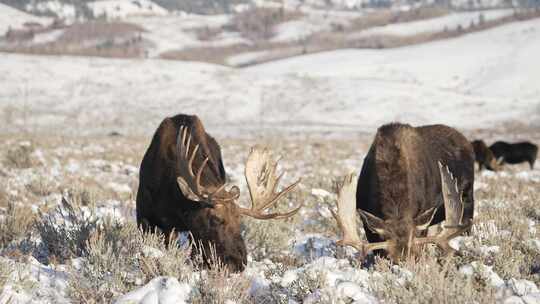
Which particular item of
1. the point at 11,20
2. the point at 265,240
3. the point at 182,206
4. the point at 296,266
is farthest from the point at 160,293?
the point at 11,20

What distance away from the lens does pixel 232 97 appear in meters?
48.8

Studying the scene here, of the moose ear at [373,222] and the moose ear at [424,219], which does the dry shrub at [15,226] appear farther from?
the moose ear at [424,219]

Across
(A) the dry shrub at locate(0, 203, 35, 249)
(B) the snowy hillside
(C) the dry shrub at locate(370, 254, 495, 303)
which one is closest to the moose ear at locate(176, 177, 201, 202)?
(C) the dry shrub at locate(370, 254, 495, 303)

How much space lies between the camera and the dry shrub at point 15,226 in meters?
6.10

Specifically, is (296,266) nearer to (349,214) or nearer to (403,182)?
(349,214)

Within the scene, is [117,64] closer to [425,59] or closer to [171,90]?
[171,90]

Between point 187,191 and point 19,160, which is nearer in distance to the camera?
point 187,191

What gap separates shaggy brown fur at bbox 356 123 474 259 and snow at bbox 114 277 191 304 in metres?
1.74

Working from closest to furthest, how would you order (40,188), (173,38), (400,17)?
(40,188) → (173,38) → (400,17)

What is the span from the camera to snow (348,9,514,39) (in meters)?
161

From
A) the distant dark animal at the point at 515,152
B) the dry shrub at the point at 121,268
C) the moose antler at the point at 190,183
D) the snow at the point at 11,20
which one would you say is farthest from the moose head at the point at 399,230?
the snow at the point at 11,20

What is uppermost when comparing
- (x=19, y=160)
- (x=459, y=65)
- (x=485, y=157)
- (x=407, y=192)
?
(x=407, y=192)

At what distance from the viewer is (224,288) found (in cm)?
411

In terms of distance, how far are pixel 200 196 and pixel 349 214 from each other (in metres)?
1.27
